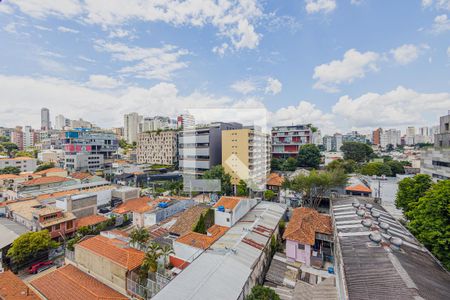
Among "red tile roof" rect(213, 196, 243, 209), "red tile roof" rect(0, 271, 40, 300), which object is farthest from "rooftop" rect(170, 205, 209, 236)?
"red tile roof" rect(0, 271, 40, 300)

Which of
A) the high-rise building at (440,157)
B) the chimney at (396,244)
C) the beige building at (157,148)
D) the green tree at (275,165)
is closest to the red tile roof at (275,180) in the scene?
the green tree at (275,165)

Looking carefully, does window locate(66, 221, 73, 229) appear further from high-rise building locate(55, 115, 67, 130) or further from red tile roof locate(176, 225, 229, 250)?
high-rise building locate(55, 115, 67, 130)

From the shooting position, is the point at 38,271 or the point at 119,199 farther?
the point at 119,199

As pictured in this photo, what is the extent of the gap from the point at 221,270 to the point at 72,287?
7787 millimetres

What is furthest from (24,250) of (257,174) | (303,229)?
(257,174)

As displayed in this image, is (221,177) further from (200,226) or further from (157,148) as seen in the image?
(157,148)

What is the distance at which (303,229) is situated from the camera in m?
14.5

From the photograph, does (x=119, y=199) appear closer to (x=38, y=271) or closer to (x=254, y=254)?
(x=38, y=271)

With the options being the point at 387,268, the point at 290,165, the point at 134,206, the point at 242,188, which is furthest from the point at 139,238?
the point at 290,165

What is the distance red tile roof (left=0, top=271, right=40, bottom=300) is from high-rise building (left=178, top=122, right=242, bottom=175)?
24060 mm

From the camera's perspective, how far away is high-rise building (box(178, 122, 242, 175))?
33.3 meters

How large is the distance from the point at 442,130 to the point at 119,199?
126 ft

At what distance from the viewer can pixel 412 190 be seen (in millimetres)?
15953

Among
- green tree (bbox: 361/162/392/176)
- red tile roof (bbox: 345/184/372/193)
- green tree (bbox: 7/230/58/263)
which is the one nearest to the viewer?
green tree (bbox: 7/230/58/263)
